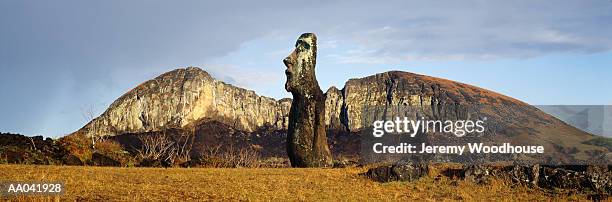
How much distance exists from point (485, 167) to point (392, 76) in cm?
12390

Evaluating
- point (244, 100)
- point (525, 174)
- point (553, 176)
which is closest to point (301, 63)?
point (525, 174)

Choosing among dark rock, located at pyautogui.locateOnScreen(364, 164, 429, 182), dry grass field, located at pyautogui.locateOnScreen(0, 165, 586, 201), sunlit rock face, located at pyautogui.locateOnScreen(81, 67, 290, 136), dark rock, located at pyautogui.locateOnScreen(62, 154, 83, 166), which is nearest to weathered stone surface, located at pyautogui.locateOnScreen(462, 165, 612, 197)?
dry grass field, located at pyautogui.locateOnScreen(0, 165, 586, 201)

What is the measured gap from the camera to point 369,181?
19.7 metres

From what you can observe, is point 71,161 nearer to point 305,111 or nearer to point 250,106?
point 305,111

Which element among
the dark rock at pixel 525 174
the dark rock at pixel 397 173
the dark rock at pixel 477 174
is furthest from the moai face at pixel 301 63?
the dark rock at pixel 525 174

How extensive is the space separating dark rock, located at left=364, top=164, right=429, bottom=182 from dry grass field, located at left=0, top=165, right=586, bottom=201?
13.4 inches

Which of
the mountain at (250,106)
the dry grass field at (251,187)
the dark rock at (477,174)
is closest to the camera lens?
the dry grass field at (251,187)

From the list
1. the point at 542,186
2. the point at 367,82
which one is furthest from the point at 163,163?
the point at 367,82

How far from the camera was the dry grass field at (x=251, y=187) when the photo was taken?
48.4 feet

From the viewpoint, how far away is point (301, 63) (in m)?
28.1

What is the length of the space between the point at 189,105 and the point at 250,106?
1699 centimetres

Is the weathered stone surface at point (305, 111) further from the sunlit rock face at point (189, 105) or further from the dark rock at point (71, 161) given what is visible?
the sunlit rock face at point (189, 105)

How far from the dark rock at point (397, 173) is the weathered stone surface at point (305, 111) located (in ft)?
21.6

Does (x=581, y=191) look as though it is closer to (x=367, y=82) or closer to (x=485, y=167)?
(x=485, y=167)
